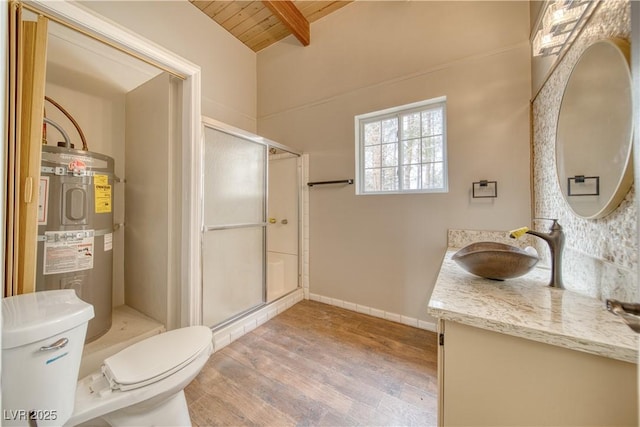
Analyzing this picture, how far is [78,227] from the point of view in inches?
61.1

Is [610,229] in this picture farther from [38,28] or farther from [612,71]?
[38,28]

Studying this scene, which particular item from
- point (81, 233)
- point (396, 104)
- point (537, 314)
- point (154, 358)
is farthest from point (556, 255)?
point (81, 233)

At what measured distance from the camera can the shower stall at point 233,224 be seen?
1852 mm

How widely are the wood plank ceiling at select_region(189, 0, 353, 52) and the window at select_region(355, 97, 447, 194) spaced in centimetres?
122

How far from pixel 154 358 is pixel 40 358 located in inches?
15.5

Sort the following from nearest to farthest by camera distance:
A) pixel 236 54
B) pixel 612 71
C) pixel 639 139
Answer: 1. pixel 639 139
2. pixel 612 71
3. pixel 236 54

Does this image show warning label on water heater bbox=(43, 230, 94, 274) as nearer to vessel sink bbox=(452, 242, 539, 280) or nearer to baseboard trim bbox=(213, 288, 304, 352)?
baseboard trim bbox=(213, 288, 304, 352)

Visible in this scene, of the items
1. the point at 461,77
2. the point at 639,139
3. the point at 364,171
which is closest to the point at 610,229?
the point at 639,139

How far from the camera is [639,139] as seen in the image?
0.54 m

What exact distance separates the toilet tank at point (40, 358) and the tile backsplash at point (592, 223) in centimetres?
192

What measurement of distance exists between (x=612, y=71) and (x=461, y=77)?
1.19 m

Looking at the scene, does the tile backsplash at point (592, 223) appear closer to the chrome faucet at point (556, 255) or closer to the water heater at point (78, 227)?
the chrome faucet at point (556, 255)

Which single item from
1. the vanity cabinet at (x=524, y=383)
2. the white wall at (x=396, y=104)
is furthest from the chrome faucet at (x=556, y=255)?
the white wall at (x=396, y=104)

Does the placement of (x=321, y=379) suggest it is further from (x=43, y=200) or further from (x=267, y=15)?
(x=267, y=15)
